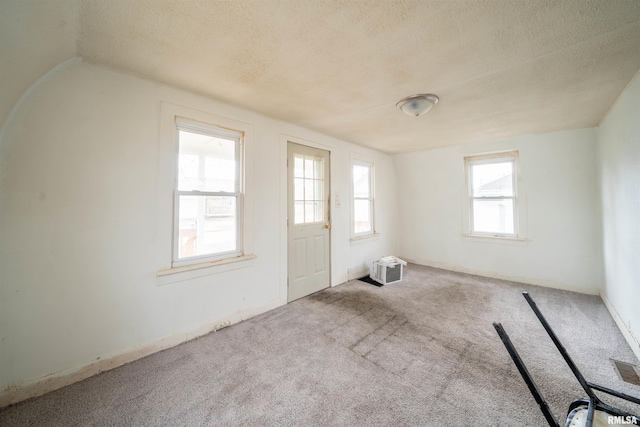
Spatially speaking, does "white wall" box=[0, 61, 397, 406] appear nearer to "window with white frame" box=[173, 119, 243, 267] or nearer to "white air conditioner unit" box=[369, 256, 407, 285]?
"window with white frame" box=[173, 119, 243, 267]

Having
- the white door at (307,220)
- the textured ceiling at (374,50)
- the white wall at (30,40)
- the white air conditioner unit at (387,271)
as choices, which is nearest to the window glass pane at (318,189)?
the white door at (307,220)

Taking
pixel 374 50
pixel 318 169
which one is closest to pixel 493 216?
pixel 318 169

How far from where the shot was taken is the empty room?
147 centimetres

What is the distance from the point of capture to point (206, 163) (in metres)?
2.56

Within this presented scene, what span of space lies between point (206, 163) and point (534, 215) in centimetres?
493

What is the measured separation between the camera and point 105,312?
6.29 feet

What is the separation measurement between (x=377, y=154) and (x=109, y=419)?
194 inches

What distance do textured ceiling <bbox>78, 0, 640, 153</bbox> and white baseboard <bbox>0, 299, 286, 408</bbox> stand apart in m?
2.37

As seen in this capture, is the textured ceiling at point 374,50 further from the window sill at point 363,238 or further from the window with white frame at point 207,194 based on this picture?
the window sill at point 363,238

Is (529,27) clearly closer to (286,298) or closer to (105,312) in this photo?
(286,298)

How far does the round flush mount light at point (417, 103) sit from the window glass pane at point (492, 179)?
8.43 ft

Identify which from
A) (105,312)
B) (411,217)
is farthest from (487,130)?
(105,312)

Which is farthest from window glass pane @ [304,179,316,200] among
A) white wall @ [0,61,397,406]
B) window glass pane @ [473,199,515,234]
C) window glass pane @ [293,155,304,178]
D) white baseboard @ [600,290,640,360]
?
white baseboard @ [600,290,640,360]

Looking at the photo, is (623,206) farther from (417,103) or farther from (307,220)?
(307,220)
